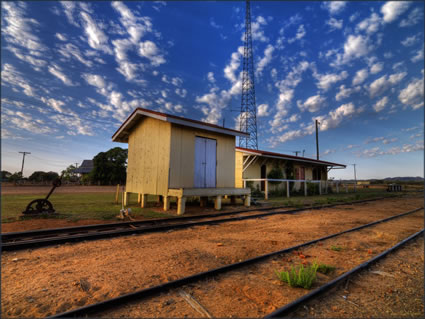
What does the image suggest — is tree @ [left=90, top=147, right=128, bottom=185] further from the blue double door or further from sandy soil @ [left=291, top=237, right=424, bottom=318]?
sandy soil @ [left=291, top=237, right=424, bottom=318]

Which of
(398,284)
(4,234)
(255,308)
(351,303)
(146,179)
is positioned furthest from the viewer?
(146,179)

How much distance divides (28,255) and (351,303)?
505 centimetres

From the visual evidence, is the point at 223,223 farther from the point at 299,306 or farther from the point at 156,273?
the point at 299,306

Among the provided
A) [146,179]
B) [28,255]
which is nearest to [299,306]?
[28,255]

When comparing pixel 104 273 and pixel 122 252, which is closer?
pixel 104 273

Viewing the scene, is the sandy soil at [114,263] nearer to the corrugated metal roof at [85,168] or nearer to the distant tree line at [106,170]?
the distant tree line at [106,170]

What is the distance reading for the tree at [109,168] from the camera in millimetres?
40000

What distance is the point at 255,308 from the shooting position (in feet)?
7.88

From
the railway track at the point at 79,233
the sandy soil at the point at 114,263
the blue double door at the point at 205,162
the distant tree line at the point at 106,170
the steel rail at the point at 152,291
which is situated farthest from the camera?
the distant tree line at the point at 106,170

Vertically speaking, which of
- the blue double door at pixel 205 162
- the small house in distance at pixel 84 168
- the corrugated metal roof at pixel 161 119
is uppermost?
the small house in distance at pixel 84 168

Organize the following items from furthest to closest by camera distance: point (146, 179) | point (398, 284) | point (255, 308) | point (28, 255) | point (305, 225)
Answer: point (146, 179) < point (305, 225) < point (28, 255) < point (398, 284) < point (255, 308)

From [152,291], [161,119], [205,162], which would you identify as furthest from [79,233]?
[205,162]

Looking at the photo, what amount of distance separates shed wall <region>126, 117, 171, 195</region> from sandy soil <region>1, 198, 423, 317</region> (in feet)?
11.9

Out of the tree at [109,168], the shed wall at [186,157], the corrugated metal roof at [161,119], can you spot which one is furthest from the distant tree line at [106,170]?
the shed wall at [186,157]
